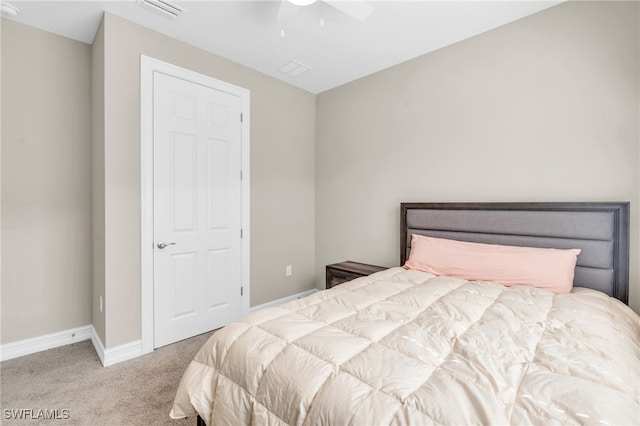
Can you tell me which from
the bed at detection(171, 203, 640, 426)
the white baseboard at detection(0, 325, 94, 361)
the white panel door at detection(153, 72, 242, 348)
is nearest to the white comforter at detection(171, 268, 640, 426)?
the bed at detection(171, 203, 640, 426)

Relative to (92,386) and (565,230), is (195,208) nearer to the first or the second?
(92,386)

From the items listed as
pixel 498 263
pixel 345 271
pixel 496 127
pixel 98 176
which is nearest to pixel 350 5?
pixel 496 127

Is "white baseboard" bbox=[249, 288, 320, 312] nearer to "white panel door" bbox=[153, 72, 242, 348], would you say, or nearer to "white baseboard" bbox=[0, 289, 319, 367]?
"white panel door" bbox=[153, 72, 242, 348]

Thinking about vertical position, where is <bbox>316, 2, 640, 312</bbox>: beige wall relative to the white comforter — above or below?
above

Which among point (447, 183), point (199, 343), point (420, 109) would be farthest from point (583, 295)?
point (199, 343)

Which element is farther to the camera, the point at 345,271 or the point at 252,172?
the point at 252,172

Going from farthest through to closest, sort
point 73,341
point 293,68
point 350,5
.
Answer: point 293,68 < point 73,341 < point 350,5

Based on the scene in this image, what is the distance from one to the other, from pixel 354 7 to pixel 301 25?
2.06ft

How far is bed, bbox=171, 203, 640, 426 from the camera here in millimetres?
872

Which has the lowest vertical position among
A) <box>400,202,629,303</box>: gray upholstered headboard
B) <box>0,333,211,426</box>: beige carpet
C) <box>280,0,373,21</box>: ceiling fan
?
<box>0,333,211,426</box>: beige carpet

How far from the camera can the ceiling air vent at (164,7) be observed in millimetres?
2223

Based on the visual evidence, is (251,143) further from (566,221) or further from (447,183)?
(566,221)

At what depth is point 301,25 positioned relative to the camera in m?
2.50

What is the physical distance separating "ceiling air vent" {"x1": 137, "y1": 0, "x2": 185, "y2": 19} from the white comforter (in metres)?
2.34
